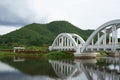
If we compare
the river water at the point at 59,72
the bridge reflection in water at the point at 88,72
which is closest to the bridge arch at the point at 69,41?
the bridge reflection in water at the point at 88,72

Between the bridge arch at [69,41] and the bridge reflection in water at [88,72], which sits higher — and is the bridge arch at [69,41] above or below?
above

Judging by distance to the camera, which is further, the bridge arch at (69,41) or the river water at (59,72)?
the bridge arch at (69,41)

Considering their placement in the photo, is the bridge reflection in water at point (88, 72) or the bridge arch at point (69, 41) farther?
the bridge arch at point (69, 41)

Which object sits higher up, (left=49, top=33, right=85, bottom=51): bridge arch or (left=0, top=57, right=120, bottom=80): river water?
(left=49, top=33, right=85, bottom=51): bridge arch

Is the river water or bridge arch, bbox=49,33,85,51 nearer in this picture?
the river water

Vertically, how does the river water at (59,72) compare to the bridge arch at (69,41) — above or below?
below

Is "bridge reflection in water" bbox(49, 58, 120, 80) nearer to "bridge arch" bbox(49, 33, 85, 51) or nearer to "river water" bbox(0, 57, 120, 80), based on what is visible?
"river water" bbox(0, 57, 120, 80)

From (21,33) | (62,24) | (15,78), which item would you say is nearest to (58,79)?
(15,78)

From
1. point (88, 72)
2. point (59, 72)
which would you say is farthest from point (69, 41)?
point (88, 72)

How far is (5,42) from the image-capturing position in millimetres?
100250

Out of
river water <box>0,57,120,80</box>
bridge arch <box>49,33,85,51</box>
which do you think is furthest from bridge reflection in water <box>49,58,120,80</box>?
bridge arch <box>49,33,85,51</box>

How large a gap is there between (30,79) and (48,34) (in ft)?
408

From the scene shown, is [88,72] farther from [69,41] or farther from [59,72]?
[69,41]

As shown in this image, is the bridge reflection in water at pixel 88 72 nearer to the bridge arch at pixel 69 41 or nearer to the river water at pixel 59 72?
the river water at pixel 59 72
